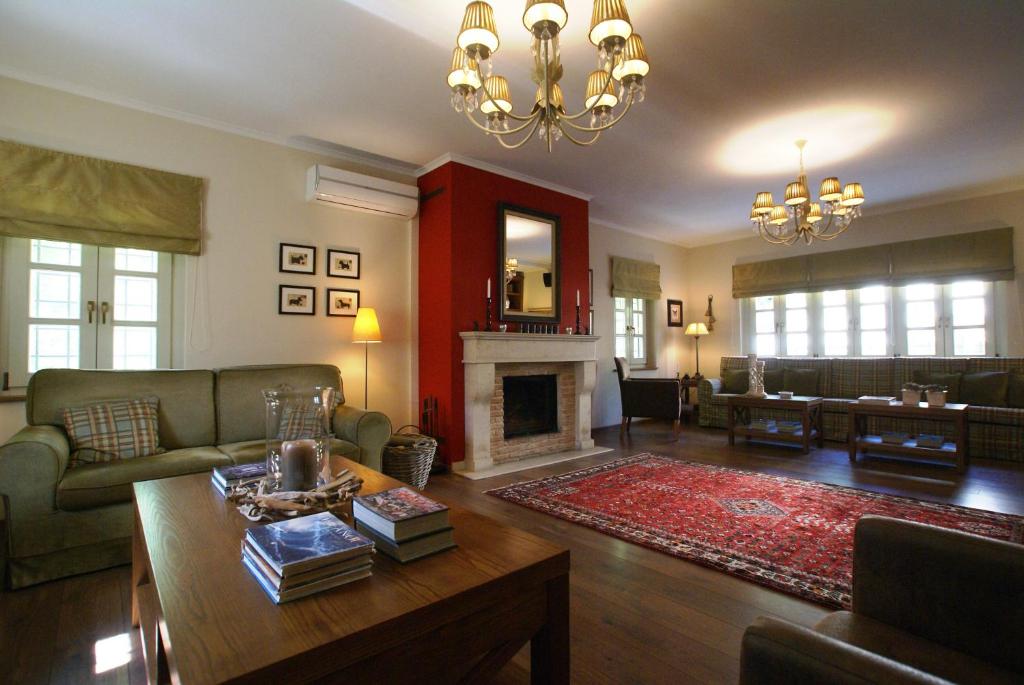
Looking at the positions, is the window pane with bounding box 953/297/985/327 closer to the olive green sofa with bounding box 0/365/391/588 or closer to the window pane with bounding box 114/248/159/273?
the olive green sofa with bounding box 0/365/391/588

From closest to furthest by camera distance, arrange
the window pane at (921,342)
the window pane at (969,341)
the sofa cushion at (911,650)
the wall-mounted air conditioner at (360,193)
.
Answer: the sofa cushion at (911,650) → the wall-mounted air conditioner at (360,193) → the window pane at (969,341) → the window pane at (921,342)

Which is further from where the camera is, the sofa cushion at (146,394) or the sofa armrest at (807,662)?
the sofa cushion at (146,394)

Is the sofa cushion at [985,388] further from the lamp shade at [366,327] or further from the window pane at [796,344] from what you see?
the lamp shade at [366,327]

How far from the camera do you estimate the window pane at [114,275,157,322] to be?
325cm

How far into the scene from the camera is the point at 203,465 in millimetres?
2525

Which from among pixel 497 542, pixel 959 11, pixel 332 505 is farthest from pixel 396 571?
pixel 959 11

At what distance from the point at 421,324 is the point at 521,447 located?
1.43 m

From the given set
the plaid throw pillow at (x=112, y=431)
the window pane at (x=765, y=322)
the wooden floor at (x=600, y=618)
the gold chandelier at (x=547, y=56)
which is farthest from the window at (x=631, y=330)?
the plaid throw pillow at (x=112, y=431)

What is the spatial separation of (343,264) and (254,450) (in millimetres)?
1824

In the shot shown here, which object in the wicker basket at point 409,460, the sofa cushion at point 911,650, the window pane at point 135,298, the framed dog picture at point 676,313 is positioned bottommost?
the wicker basket at point 409,460

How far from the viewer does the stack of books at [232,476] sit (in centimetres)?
165

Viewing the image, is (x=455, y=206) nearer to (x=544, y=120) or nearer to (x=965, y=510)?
(x=544, y=120)

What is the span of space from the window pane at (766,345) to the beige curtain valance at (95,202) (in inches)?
264

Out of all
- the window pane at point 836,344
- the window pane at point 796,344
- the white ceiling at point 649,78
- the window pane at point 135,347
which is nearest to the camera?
the white ceiling at point 649,78
